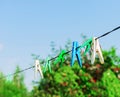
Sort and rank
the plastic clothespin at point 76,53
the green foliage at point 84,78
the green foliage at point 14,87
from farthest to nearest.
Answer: the green foliage at point 14,87 < the green foliage at point 84,78 < the plastic clothespin at point 76,53

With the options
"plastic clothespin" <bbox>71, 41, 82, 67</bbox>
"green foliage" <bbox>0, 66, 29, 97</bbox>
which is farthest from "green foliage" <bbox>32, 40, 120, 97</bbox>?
"plastic clothespin" <bbox>71, 41, 82, 67</bbox>

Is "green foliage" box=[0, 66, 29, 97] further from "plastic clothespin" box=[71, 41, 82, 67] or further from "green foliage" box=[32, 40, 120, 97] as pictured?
"plastic clothespin" box=[71, 41, 82, 67]

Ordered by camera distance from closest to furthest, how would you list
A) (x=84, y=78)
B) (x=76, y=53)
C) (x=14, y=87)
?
(x=76, y=53), (x=84, y=78), (x=14, y=87)

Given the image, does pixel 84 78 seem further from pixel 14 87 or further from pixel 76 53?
pixel 76 53

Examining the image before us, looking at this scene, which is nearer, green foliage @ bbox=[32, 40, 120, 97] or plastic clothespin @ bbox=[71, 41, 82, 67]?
plastic clothespin @ bbox=[71, 41, 82, 67]

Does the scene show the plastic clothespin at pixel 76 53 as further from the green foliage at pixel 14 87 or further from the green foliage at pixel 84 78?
the green foliage at pixel 14 87

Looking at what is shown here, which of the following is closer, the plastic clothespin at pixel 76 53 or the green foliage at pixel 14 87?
the plastic clothespin at pixel 76 53

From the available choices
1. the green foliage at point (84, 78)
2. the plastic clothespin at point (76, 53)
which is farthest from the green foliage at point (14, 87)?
the plastic clothespin at point (76, 53)

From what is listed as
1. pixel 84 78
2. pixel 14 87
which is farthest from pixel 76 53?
pixel 14 87

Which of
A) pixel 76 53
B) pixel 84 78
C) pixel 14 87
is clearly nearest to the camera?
pixel 76 53

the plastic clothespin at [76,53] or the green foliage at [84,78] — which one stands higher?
the green foliage at [84,78]

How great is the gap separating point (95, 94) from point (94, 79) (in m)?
0.95

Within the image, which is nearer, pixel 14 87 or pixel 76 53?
pixel 76 53

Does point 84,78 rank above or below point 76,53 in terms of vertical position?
above
